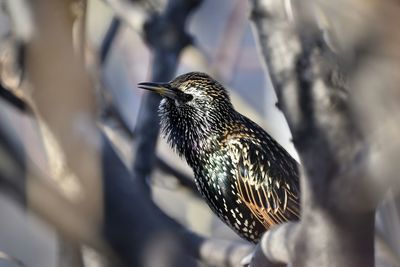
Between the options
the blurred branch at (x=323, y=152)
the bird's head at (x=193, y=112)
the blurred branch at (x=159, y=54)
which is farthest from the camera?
the blurred branch at (x=159, y=54)

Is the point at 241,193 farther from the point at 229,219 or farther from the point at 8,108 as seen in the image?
the point at 8,108

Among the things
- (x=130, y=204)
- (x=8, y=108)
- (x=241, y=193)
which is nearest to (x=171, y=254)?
(x=130, y=204)

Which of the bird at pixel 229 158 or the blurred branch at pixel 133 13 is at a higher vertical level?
the blurred branch at pixel 133 13

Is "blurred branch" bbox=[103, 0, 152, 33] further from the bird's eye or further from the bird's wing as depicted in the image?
the bird's wing

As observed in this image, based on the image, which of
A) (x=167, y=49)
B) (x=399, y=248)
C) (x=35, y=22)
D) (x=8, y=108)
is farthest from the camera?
(x=167, y=49)

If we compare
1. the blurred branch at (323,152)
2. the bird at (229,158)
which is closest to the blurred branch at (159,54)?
the bird at (229,158)

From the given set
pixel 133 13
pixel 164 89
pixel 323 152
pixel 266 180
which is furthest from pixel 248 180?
pixel 323 152

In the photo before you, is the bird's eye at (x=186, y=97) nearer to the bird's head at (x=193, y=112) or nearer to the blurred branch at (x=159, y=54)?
the bird's head at (x=193, y=112)

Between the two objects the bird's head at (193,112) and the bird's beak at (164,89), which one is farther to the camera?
the bird's head at (193,112)
